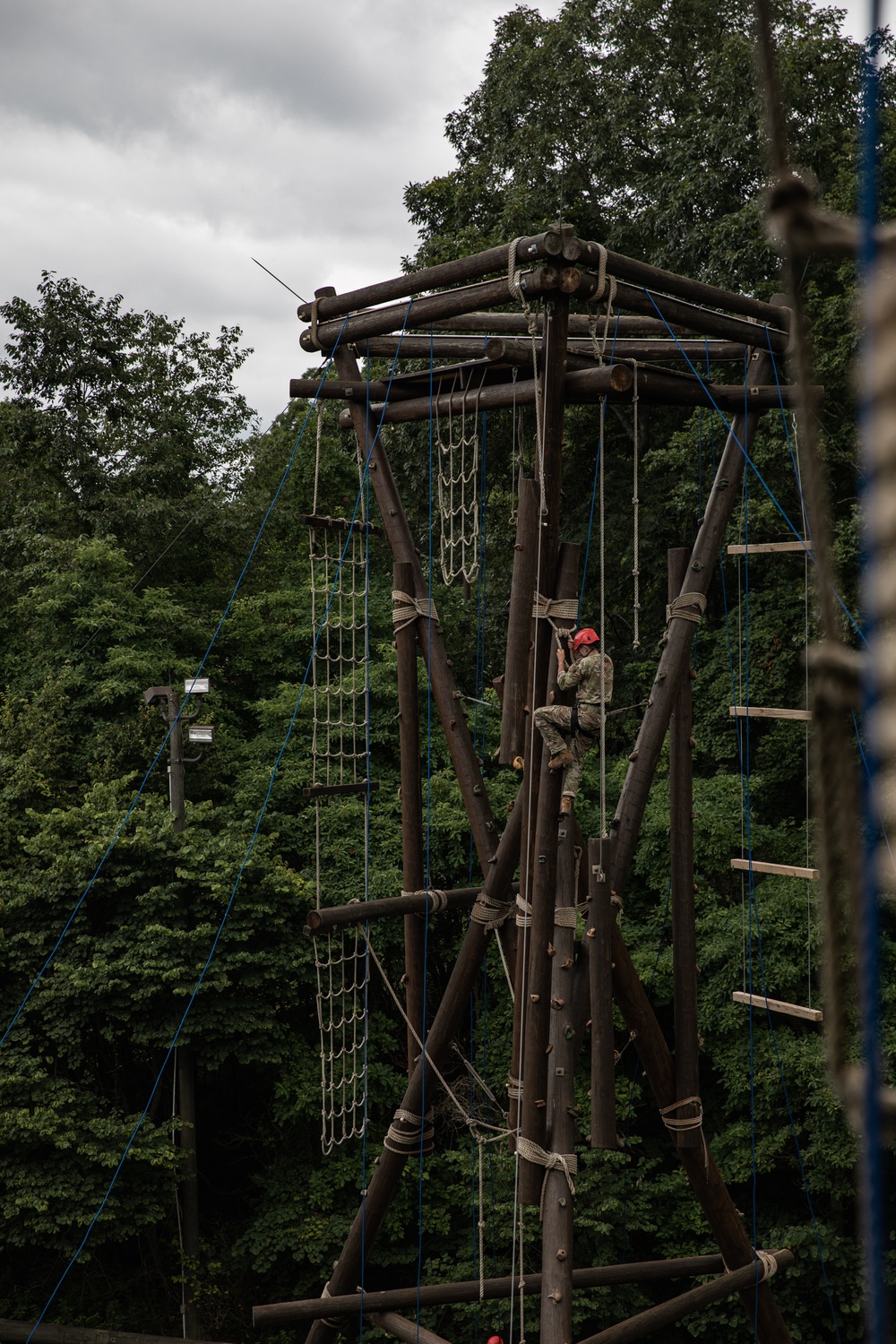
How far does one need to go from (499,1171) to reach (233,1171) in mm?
2563

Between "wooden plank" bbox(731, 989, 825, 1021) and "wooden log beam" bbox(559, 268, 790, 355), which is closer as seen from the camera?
"wooden log beam" bbox(559, 268, 790, 355)

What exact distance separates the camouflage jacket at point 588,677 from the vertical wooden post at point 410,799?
1.23 meters

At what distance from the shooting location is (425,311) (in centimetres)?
505

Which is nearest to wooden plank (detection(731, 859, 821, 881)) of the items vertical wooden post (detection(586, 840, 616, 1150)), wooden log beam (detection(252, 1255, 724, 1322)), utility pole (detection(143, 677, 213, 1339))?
vertical wooden post (detection(586, 840, 616, 1150))

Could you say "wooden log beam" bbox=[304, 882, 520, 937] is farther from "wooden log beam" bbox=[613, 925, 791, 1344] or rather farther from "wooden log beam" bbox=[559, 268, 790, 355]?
"wooden log beam" bbox=[559, 268, 790, 355]

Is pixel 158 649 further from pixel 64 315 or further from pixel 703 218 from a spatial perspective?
pixel 703 218

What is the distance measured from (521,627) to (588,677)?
0.47m

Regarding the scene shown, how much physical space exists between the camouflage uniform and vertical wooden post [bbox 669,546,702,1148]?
35.7 inches

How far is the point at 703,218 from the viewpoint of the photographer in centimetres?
1072

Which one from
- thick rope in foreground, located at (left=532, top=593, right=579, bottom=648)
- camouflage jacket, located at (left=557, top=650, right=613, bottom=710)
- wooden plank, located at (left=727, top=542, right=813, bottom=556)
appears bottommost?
camouflage jacket, located at (left=557, top=650, right=613, bottom=710)

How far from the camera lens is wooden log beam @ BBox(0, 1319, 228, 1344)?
815 cm

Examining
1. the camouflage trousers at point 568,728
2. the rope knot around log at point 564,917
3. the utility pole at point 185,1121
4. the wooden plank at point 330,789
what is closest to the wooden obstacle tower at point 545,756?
the rope knot around log at point 564,917

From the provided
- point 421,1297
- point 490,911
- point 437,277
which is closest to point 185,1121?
point 421,1297

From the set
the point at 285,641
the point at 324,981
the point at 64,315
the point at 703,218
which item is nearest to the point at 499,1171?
the point at 324,981
